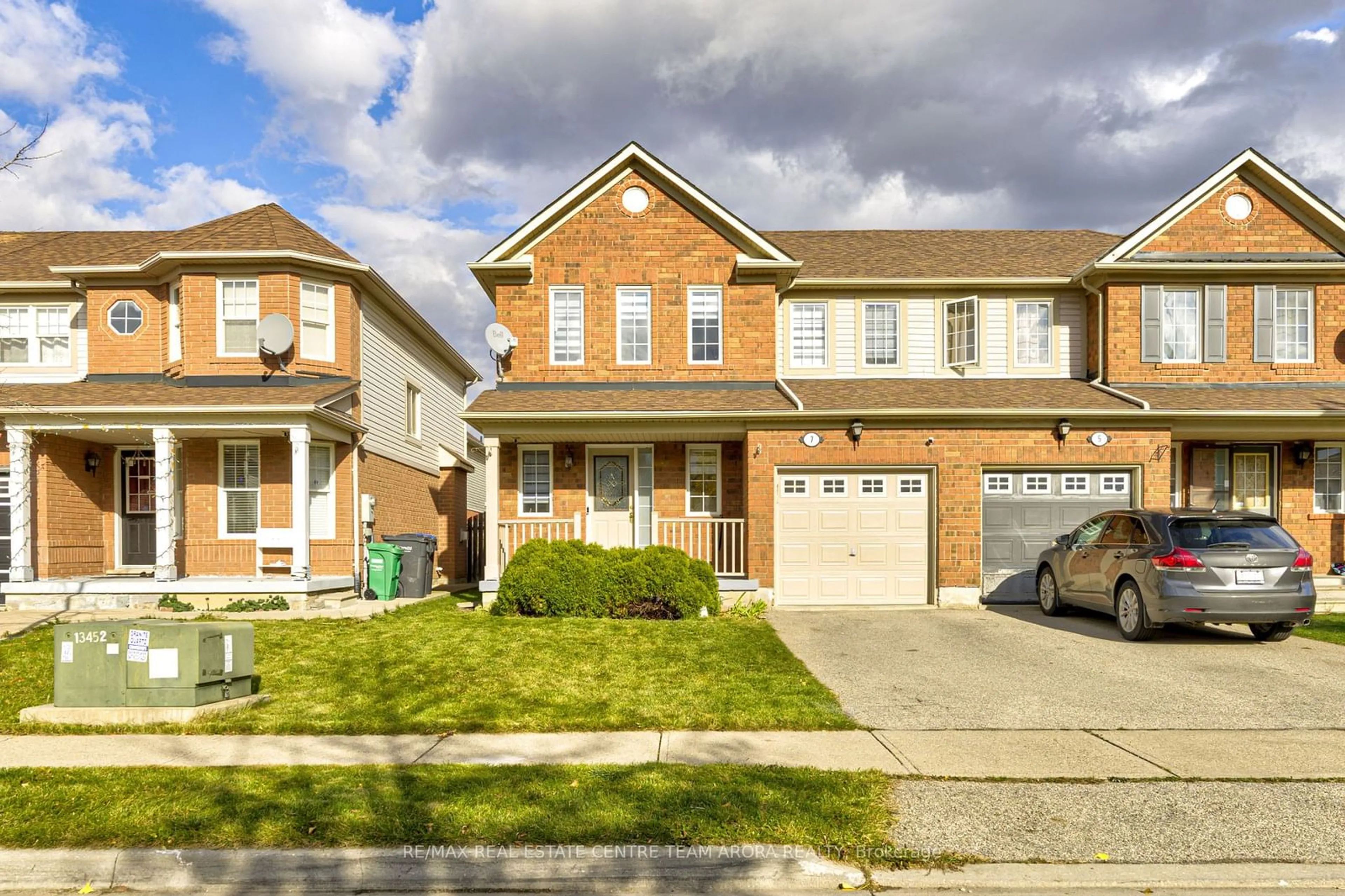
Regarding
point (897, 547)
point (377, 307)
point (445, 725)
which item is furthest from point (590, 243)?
point (445, 725)

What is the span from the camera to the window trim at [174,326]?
1628cm

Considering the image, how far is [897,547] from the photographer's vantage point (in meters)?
14.8

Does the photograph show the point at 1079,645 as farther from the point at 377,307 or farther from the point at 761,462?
the point at 377,307

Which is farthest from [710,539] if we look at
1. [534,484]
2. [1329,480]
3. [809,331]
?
[1329,480]

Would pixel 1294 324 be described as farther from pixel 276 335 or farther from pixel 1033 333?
pixel 276 335

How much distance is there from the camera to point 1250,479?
16.5m

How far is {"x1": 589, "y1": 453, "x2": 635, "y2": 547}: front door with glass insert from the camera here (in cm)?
1591

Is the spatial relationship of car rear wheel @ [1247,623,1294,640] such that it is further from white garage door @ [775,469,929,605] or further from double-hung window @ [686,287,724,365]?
double-hung window @ [686,287,724,365]

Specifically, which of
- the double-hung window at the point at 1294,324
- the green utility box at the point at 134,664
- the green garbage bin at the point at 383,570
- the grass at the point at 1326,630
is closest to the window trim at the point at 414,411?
the green garbage bin at the point at 383,570

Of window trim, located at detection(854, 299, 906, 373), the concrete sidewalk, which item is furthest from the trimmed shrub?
window trim, located at detection(854, 299, 906, 373)

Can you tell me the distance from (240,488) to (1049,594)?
1415 cm

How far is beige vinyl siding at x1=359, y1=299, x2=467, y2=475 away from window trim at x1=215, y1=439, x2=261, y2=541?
2014 mm

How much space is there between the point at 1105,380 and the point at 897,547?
5276 mm

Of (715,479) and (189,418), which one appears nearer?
(189,418)
